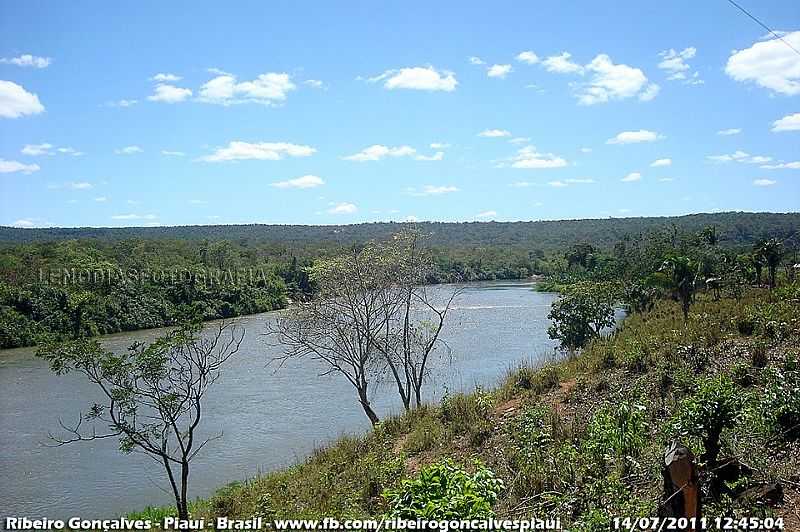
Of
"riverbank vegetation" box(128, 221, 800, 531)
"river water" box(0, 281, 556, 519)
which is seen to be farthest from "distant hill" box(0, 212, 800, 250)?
"riverbank vegetation" box(128, 221, 800, 531)

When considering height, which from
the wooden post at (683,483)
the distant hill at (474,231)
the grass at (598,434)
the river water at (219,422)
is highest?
the distant hill at (474,231)

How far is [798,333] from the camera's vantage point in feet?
30.1

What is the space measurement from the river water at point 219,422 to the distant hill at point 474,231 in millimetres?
58415

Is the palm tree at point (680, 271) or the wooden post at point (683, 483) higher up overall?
the palm tree at point (680, 271)

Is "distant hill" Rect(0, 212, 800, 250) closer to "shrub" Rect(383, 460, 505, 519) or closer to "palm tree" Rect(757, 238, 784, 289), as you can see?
"palm tree" Rect(757, 238, 784, 289)

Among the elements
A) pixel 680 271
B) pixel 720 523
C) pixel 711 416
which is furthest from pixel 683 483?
pixel 680 271

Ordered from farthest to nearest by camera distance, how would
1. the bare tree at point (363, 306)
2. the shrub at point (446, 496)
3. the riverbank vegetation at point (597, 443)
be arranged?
1. the bare tree at point (363, 306)
2. the riverbank vegetation at point (597, 443)
3. the shrub at point (446, 496)

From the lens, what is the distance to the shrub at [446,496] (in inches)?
125

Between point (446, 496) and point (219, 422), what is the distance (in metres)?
17.2

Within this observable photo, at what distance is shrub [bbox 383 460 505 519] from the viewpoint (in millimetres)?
3164

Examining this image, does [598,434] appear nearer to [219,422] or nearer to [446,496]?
[446,496]

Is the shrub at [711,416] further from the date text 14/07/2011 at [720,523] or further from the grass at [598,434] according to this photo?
the date text 14/07/2011 at [720,523]

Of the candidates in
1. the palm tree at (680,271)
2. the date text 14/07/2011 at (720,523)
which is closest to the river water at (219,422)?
the palm tree at (680,271)

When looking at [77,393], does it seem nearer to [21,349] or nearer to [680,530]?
[21,349]
